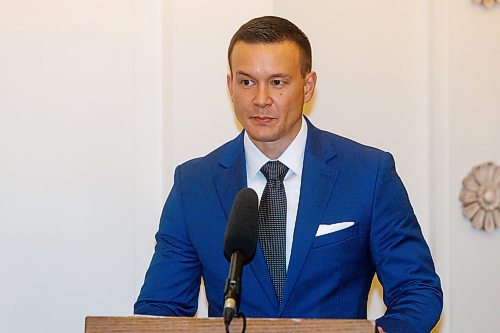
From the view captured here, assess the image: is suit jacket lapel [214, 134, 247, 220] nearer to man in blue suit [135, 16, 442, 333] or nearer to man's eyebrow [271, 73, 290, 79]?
man in blue suit [135, 16, 442, 333]

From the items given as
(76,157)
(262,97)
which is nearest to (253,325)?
(262,97)

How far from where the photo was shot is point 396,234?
269 cm

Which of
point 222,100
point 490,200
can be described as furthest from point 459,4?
point 222,100

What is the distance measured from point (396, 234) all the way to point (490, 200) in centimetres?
130

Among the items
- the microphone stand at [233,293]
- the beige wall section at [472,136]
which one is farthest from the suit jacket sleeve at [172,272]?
the beige wall section at [472,136]

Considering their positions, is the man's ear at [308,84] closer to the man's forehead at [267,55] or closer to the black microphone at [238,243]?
the man's forehead at [267,55]

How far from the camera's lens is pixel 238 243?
1.90 metres

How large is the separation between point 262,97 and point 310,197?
0.99 ft

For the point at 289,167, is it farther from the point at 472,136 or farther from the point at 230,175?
the point at 472,136

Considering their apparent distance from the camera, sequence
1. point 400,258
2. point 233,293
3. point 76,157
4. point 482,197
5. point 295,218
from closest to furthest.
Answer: point 233,293, point 400,258, point 295,218, point 76,157, point 482,197

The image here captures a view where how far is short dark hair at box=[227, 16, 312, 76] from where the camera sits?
2.76m

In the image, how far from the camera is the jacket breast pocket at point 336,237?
2.70m

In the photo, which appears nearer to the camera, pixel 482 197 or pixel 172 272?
pixel 172 272

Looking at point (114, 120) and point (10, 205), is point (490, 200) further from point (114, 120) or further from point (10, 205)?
point (10, 205)
